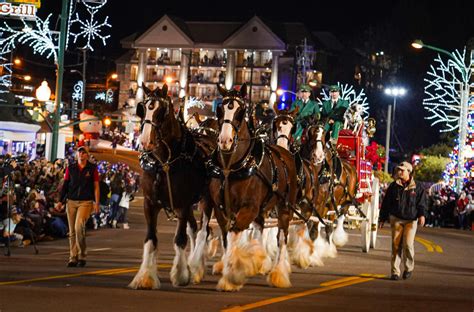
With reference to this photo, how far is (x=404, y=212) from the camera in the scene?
52.4ft

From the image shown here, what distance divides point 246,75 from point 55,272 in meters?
104

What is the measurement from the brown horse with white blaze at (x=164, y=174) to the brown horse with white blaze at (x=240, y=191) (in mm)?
474

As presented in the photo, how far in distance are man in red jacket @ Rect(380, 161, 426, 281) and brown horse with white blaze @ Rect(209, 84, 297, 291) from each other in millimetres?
2467

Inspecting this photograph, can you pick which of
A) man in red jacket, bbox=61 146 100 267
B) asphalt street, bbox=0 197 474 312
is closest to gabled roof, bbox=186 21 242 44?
asphalt street, bbox=0 197 474 312

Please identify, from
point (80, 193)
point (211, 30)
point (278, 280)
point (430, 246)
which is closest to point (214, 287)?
point (278, 280)

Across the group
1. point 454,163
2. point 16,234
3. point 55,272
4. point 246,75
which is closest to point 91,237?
point 16,234

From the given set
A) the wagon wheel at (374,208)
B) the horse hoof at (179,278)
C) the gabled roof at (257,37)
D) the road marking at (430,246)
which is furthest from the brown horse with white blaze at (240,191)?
the gabled roof at (257,37)

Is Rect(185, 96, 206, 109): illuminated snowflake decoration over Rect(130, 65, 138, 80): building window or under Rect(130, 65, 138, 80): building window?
under

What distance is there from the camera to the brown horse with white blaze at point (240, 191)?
13.0 meters

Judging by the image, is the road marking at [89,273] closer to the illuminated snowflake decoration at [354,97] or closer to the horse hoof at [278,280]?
the horse hoof at [278,280]

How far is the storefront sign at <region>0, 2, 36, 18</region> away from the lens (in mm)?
33625

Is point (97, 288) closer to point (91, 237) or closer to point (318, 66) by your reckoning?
point (91, 237)

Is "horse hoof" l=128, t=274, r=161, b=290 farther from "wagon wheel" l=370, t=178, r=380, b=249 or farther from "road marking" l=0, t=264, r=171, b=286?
"wagon wheel" l=370, t=178, r=380, b=249

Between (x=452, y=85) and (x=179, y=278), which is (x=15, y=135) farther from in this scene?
(x=452, y=85)
